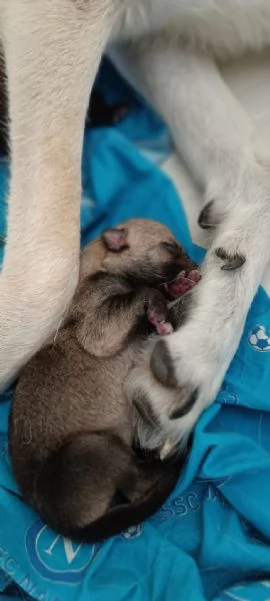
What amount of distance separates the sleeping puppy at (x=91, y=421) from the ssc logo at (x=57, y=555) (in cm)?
10

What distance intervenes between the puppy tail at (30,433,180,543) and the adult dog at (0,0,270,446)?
136 mm

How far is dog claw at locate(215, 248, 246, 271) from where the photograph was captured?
5.82 feet

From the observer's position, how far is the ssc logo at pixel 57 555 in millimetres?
1617

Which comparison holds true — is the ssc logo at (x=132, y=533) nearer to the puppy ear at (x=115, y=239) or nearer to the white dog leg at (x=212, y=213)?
the white dog leg at (x=212, y=213)

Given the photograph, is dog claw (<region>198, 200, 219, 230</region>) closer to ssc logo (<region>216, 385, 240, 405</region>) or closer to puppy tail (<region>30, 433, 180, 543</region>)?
ssc logo (<region>216, 385, 240, 405</region>)

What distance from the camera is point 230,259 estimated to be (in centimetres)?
180

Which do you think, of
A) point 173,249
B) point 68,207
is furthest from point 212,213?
point 68,207

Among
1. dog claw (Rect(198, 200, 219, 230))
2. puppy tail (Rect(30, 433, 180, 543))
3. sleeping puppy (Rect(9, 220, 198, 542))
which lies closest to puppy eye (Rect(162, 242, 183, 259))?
sleeping puppy (Rect(9, 220, 198, 542))

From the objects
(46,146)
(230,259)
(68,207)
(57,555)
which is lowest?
(57,555)

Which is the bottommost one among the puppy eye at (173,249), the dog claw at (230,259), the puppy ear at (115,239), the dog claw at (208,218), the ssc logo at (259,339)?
the ssc logo at (259,339)

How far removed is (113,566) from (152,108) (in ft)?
4.12

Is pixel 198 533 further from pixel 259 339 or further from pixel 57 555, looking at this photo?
pixel 259 339

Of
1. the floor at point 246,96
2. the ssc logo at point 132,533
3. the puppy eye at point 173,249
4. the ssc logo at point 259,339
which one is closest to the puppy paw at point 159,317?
the puppy eye at point 173,249

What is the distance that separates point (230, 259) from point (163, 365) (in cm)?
36
